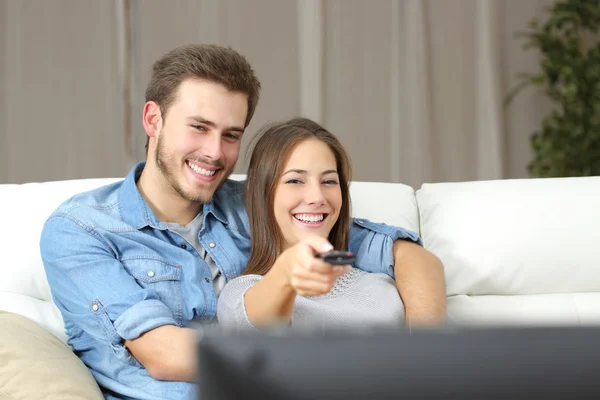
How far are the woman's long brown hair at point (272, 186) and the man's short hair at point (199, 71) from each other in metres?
0.14

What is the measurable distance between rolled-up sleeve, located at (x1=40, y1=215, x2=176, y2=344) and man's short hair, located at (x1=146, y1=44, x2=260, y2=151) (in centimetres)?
38

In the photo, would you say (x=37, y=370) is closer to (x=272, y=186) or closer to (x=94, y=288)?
(x=94, y=288)

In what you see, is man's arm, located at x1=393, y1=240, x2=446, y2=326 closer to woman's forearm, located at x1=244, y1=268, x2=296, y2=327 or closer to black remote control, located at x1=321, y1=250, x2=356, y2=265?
woman's forearm, located at x1=244, y1=268, x2=296, y2=327

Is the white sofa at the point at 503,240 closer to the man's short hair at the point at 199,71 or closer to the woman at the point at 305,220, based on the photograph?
the woman at the point at 305,220

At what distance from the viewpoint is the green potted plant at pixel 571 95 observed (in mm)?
3746

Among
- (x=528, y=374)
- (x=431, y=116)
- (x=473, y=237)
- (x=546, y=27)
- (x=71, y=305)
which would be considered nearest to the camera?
(x=528, y=374)

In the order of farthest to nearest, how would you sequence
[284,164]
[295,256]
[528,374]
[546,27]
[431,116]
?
[431,116]
[546,27]
[284,164]
[295,256]
[528,374]

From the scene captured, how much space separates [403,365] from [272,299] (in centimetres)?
81

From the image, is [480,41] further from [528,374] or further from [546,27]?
[528,374]

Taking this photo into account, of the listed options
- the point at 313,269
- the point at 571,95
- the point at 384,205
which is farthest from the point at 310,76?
the point at 313,269

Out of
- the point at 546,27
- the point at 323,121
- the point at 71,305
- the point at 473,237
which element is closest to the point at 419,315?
the point at 473,237

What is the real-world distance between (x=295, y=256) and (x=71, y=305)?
0.71 metres

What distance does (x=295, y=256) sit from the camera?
100 cm

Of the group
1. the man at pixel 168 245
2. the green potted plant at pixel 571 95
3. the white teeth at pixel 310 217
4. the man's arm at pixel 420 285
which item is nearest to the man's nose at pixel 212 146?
the man at pixel 168 245
